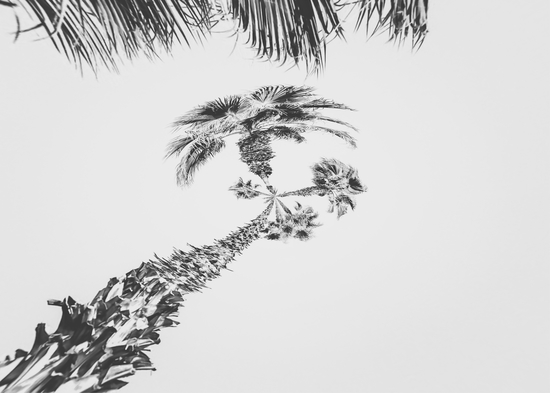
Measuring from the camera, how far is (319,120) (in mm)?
5836

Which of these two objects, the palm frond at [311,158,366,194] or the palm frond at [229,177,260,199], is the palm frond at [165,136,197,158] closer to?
the palm frond at [229,177,260,199]

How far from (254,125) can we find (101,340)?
13.4 feet

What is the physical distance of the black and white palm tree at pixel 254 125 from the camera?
18.1 ft

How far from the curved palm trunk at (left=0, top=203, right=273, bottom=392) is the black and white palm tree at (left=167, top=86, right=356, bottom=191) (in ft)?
8.57

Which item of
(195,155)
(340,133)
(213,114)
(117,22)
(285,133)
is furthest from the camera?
(195,155)

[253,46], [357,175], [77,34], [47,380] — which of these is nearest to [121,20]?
[77,34]

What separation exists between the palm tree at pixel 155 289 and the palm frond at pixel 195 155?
0.02 m

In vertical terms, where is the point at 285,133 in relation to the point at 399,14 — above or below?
above

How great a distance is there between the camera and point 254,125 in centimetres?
589

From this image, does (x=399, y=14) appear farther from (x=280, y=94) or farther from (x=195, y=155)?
(x=195, y=155)

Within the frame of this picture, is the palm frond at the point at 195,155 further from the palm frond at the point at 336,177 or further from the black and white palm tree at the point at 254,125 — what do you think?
the palm frond at the point at 336,177

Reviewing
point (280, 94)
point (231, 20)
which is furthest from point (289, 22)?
point (280, 94)

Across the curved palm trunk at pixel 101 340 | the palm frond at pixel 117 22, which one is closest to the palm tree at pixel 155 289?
the curved palm trunk at pixel 101 340

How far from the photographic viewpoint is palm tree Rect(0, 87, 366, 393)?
252cm
